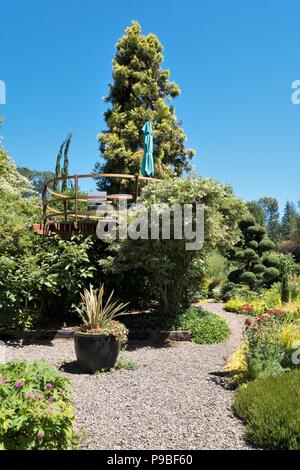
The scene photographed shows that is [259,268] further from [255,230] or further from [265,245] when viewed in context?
[255,230]

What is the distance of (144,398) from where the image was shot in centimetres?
466

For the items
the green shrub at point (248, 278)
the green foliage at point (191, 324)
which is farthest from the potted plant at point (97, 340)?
the green shrub at point (248, 278)

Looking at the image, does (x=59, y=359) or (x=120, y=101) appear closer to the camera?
(x=59, y=359)

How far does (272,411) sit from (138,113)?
14780 millimetres

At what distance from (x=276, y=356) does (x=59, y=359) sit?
3.21 meters

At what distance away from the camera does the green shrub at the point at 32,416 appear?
9.94 ft

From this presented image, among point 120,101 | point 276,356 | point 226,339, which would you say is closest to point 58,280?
point 226,339

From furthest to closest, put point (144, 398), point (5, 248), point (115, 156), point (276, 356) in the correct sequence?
1. point (115, 156)
2. point (5, 248)
3. point (276, 356)
4. point (144, 398)

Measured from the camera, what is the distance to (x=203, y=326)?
8.19 m

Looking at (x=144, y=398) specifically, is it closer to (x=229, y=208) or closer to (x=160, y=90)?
(x=229, y=208)

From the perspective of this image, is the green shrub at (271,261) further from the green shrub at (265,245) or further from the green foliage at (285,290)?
the green foliage at (285,290)

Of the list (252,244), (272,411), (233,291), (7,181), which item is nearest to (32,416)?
(272,411)

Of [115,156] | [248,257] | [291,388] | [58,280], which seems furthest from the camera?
[115,156]

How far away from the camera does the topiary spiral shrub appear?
14.2 m
